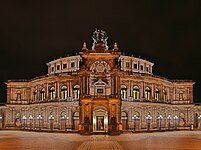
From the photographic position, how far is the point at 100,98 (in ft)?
209

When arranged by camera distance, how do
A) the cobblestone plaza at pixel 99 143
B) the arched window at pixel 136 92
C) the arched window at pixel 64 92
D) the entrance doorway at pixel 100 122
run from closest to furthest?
the cobblestone plaza at pixel 99 143 < the entrance doorway at pixel 100 122 < the arched window at pixel 136 92 < the arched window at pixel 64 92

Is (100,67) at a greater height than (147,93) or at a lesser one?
greater

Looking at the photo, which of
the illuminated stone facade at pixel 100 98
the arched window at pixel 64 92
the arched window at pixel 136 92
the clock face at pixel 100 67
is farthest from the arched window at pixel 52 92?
the arched window at pixel 136 92

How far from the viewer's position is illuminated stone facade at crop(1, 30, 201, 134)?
64.1 metres

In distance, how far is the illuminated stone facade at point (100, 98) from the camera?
6412 centimetres

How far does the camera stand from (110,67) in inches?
2559

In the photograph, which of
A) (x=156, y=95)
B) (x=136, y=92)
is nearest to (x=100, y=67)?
(x=136, y=92)

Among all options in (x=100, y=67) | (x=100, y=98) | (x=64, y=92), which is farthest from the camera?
(x=64, y=92)

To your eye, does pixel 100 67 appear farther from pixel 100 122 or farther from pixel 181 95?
pixel 181 95

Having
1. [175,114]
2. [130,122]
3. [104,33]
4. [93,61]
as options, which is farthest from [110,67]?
[175,114]

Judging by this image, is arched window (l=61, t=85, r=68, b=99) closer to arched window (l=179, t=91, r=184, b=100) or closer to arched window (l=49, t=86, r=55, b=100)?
arched window (l=49, t=86, r=55, b=100)

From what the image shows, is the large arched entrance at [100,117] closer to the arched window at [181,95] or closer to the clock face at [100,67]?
the clock face at [100,67]

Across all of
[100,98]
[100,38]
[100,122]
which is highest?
[100,38]

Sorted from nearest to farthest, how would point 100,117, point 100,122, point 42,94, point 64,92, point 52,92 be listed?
point 100,122 → point 100,117 → point 64,92 → point 52,92 → point 42,94
